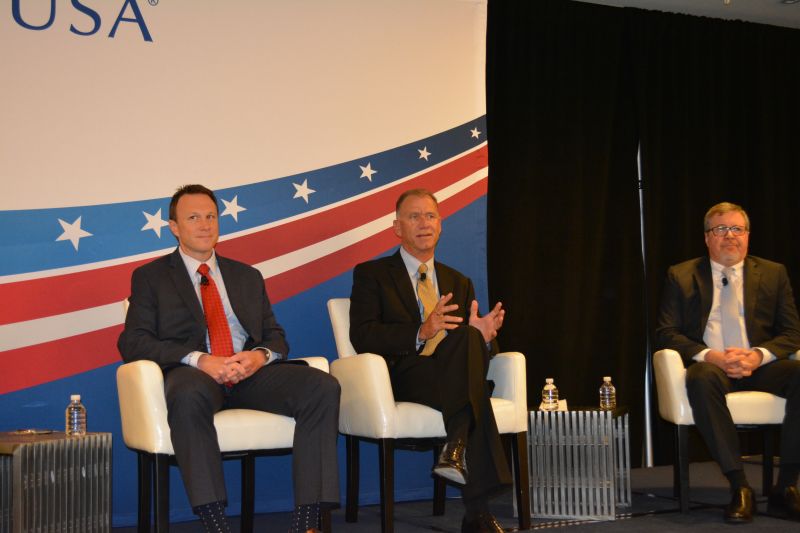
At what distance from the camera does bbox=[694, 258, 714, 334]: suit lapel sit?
4471mm

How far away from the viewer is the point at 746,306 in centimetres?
446

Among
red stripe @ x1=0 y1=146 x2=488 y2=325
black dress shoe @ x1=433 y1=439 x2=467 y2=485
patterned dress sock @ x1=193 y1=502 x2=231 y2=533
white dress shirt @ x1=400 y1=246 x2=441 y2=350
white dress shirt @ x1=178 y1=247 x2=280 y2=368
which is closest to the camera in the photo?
patterned dress sock @ x1=193 y1=502 x2=231 y2=533

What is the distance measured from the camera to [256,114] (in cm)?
443

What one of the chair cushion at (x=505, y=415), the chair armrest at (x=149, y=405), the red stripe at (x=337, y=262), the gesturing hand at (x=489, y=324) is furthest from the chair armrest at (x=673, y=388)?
the chair armrest at (x=149, y=405)

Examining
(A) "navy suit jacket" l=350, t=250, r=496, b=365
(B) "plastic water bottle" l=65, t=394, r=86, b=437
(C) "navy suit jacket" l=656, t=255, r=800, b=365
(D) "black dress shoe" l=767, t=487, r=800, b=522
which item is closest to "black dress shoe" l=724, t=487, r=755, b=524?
(D) "black dress shoe" l=767, t=487, r=800, b=522

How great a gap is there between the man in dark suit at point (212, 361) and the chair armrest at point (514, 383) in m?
0.84

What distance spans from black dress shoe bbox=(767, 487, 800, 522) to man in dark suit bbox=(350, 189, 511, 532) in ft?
4.36

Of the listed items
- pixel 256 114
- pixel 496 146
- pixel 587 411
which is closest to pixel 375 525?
pixel 587 411

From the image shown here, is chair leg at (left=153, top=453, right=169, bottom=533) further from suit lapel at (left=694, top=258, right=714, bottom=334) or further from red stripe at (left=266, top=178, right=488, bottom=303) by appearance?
suit lapel at (left=694, top=258, right=714, bottom=334)

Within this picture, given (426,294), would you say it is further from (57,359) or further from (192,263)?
(57,359)

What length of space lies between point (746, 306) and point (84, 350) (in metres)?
3.14

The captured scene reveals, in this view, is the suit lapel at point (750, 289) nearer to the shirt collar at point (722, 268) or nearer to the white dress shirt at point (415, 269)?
the shirt collar at point (722, 268)

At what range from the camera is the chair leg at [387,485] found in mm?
3463

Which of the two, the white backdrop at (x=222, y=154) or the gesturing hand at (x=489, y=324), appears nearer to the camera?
the gesturing hand at (x=489, y=324)
